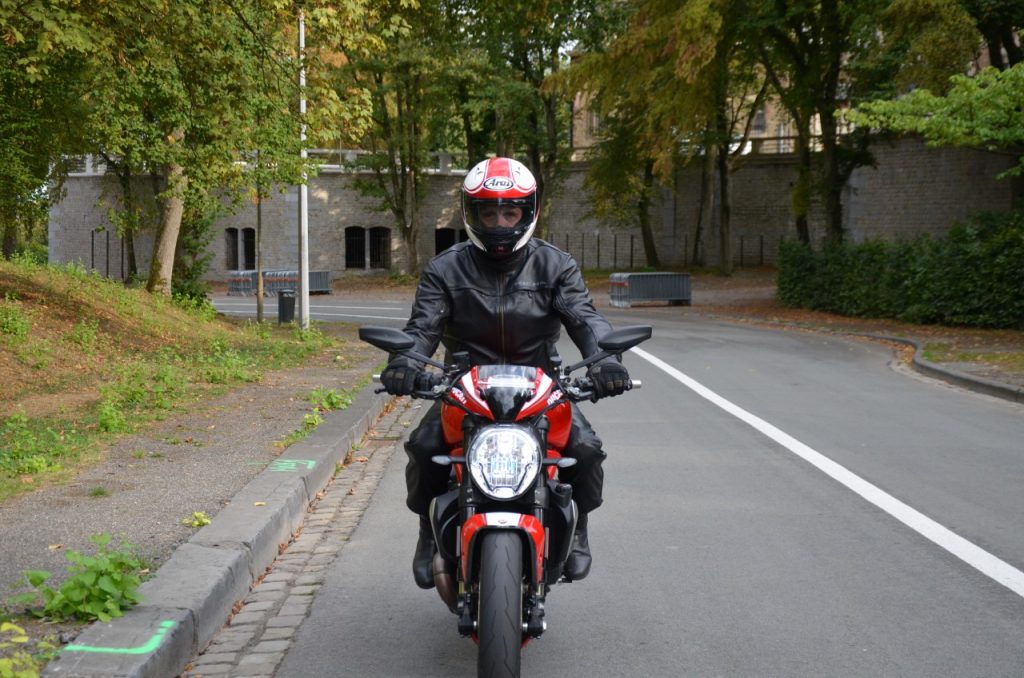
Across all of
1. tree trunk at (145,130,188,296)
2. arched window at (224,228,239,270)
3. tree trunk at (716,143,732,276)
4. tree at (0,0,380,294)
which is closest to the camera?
tree at (0,0,380,294)

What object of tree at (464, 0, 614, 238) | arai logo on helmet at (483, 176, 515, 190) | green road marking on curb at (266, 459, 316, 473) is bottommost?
green road marking on curb at (266, 459, 316, 473)

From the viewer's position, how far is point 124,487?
25.1 feet

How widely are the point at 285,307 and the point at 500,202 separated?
23671 millimetres

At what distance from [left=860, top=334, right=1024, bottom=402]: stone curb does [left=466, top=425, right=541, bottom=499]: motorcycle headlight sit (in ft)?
37.6

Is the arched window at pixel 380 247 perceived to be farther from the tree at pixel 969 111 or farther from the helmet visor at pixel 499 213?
the helmet visor at pixel 499 213

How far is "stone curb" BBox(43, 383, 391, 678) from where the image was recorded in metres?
4.25

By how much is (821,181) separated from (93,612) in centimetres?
3097

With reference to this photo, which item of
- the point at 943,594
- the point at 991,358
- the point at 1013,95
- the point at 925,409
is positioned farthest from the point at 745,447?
the point at 1013,95

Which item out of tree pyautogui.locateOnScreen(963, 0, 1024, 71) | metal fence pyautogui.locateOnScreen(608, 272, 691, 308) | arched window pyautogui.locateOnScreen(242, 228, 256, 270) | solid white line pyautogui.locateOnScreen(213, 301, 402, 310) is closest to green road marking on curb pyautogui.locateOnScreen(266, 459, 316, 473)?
tree pyautogui.locateOnScreen(963, 0, 1024, 71)

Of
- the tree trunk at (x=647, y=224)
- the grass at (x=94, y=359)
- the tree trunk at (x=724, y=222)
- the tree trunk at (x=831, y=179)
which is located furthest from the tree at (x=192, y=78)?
the tree trunk at (x=647, y=224)

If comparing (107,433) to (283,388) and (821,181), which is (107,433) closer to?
(283,388)

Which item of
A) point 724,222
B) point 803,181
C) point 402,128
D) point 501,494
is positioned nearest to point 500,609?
point 501,494

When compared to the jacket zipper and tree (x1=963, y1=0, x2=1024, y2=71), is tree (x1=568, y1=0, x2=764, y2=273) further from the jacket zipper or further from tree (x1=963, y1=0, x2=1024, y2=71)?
the jacket zipper

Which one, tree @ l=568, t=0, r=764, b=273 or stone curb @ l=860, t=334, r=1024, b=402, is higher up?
tree @ l=568, t=0, r=764, b=273
